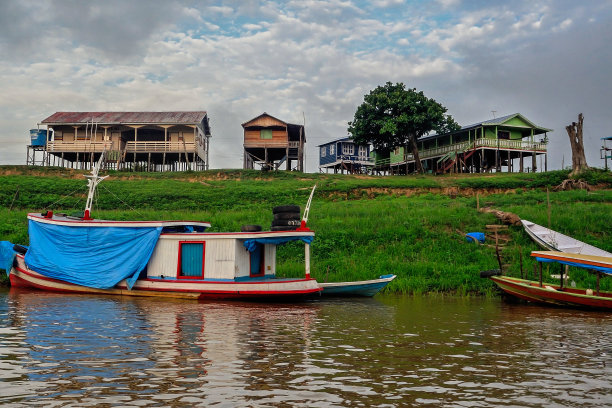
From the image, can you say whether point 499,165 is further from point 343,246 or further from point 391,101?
point 343,246

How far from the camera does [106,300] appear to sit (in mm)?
14930

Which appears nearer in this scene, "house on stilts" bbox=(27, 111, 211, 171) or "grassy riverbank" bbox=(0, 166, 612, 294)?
"grassy riverbank" bbox=(0, 166, 612, 294)

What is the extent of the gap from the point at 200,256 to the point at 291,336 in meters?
7.60

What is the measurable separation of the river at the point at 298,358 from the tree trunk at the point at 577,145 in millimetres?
23734

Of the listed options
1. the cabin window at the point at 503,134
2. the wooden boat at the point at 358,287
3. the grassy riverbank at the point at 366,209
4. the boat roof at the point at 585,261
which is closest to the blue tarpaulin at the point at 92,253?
the grassy riverbank at the point at 366,209

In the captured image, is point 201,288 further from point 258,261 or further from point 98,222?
point 98,222

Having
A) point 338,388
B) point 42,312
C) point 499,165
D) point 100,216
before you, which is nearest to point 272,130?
point 499,165

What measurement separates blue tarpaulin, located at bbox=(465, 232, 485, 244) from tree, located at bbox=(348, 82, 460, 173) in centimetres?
2217

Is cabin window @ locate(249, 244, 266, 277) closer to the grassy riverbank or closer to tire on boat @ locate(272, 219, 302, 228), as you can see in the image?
tire on boat @ locate(272, 219, 302, 228)

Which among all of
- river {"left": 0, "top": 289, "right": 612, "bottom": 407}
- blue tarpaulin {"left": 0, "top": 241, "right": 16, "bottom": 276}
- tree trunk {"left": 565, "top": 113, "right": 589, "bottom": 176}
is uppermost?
tree trunk {"left": 565, "top": 113, "right": 589, "bottom": 176}

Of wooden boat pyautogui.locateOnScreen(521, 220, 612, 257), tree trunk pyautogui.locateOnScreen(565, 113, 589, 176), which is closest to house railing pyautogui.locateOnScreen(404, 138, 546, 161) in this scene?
tree trunk pyautogui.locateOnScreen(565, 113, 589, 176)

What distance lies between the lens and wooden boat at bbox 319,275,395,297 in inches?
629

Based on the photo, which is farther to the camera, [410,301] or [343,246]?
[343,246]

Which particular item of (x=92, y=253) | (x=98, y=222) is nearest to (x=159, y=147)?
(x=98, y=222)
